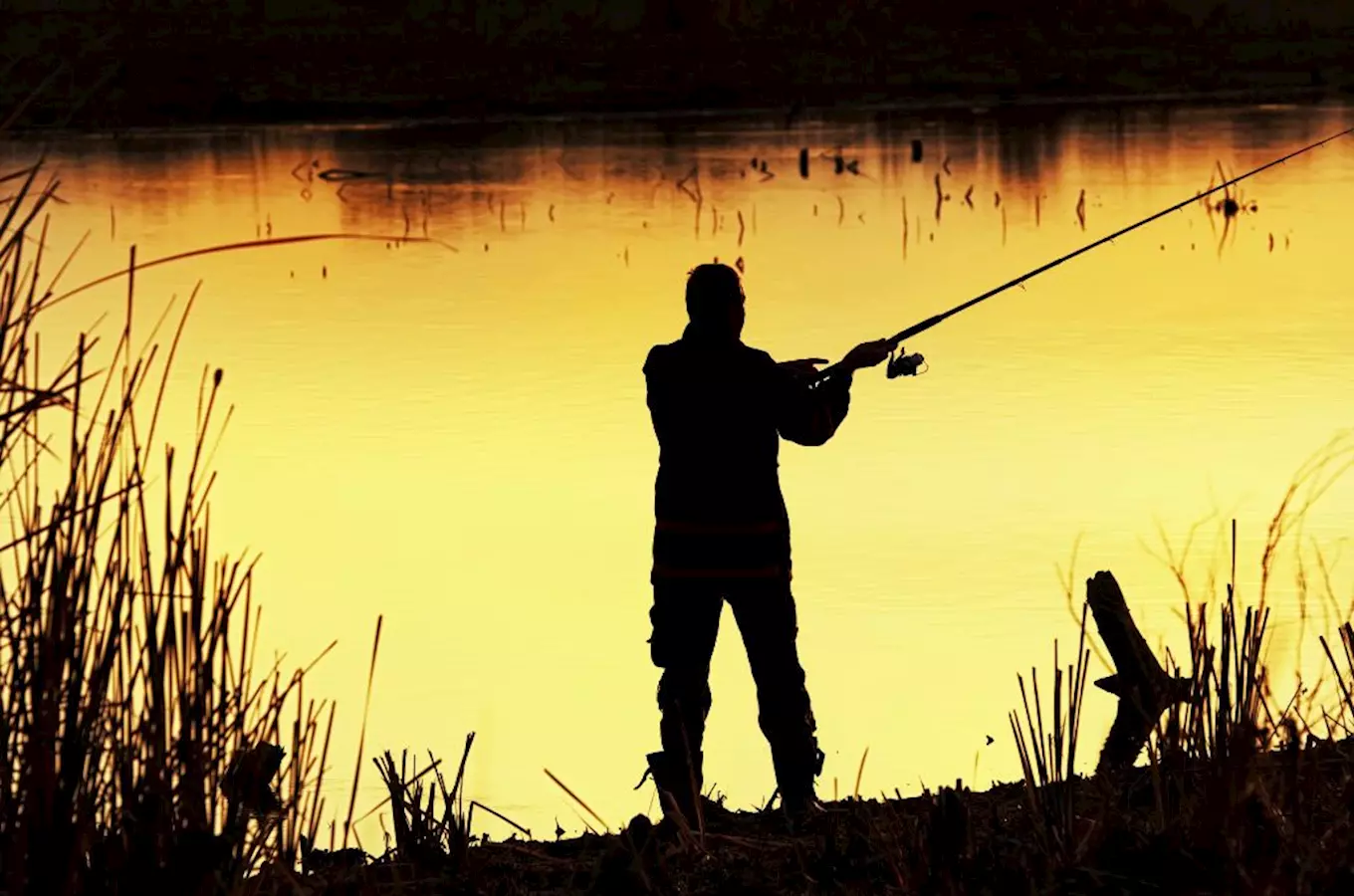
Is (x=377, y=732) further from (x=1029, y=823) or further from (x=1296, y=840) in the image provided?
(x=1296, y=840)

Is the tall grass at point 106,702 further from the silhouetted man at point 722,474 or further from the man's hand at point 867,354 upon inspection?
the man's hand at point 867,354

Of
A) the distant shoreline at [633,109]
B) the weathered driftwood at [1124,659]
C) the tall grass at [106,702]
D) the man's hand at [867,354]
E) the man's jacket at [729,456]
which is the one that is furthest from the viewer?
the distant shoreline at [633,109]

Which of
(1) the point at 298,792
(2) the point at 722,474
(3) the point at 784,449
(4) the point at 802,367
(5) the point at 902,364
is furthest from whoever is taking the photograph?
(3) the point at 784,449

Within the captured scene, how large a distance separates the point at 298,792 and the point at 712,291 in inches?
75.1

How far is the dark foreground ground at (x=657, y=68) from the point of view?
1468 inches

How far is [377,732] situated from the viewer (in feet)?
27.8

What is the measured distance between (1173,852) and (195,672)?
71.7 inches

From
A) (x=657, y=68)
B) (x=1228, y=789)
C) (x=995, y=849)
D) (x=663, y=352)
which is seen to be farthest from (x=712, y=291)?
(x=657, y=68)

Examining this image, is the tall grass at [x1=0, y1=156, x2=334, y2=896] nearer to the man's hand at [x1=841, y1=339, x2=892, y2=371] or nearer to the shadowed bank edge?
the shadowed bank edge

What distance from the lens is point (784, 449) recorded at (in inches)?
497

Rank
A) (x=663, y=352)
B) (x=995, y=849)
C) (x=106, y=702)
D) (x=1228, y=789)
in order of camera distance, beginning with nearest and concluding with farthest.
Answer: (x=106, y=702)
(x=1228, y=789)
(x=995, y=849)
(x=663, y=352)

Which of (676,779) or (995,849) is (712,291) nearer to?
(676,779)

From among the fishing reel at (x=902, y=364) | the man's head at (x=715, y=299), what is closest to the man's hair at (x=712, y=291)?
the man's head at (x=715, y=299)

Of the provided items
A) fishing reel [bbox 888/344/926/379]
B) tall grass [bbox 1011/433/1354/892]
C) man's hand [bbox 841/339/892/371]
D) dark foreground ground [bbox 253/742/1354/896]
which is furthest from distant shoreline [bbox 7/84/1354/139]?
tall grass [bbox 1011/433/1354/892]
